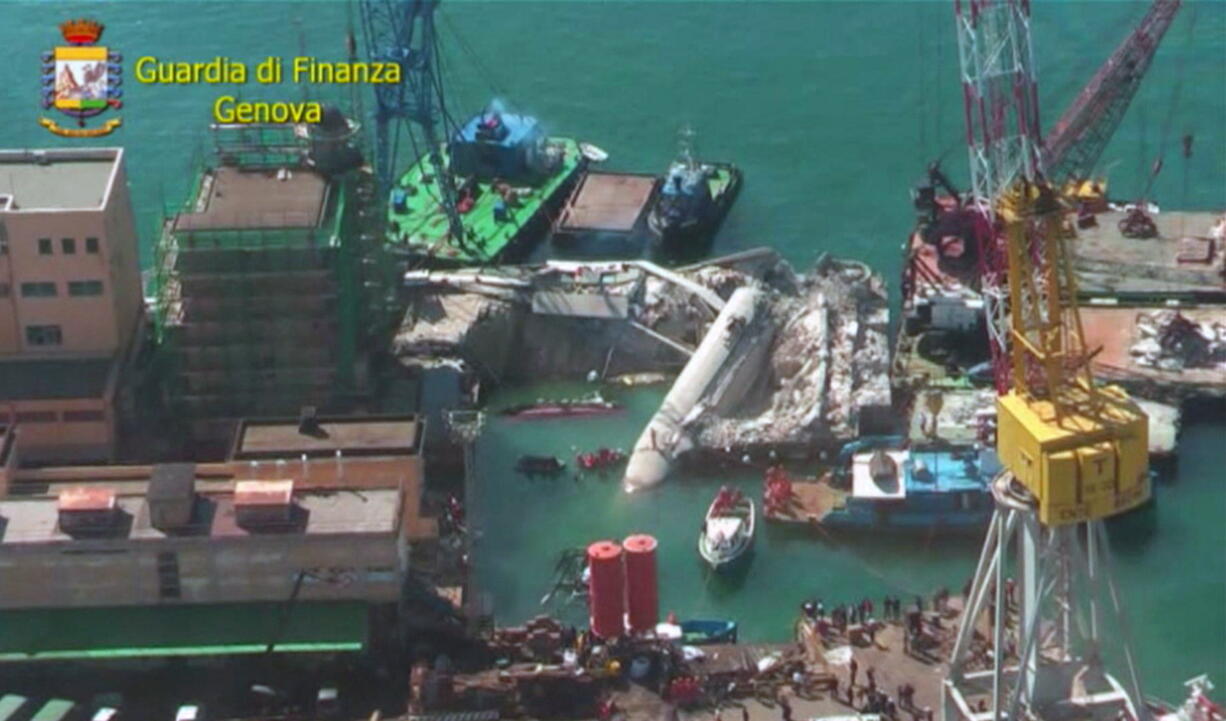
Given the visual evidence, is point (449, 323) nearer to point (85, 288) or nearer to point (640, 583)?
point (85, 288)

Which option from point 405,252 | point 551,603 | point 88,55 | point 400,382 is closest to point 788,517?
point 551,603

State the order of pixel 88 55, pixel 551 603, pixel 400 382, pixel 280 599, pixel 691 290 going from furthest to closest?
pixel 88 55 → pixel 691 290 → pixel 400 382 → pixel 551 603 → pixel 280 599

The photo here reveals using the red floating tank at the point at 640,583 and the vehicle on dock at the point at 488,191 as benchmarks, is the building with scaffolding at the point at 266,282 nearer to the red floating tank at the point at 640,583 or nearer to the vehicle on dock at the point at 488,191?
the vehicle on dock at the point at 488,191

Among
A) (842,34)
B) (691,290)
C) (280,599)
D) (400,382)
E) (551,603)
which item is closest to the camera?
(280,599)

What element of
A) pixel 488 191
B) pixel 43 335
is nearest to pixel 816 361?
pixel 488 191

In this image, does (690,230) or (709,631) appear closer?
(709,631)

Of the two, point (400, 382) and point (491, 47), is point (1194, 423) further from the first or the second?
point (491, 47)

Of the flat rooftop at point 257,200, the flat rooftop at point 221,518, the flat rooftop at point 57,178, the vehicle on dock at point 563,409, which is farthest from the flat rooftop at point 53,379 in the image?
the vehicle on dock at point 563,409
